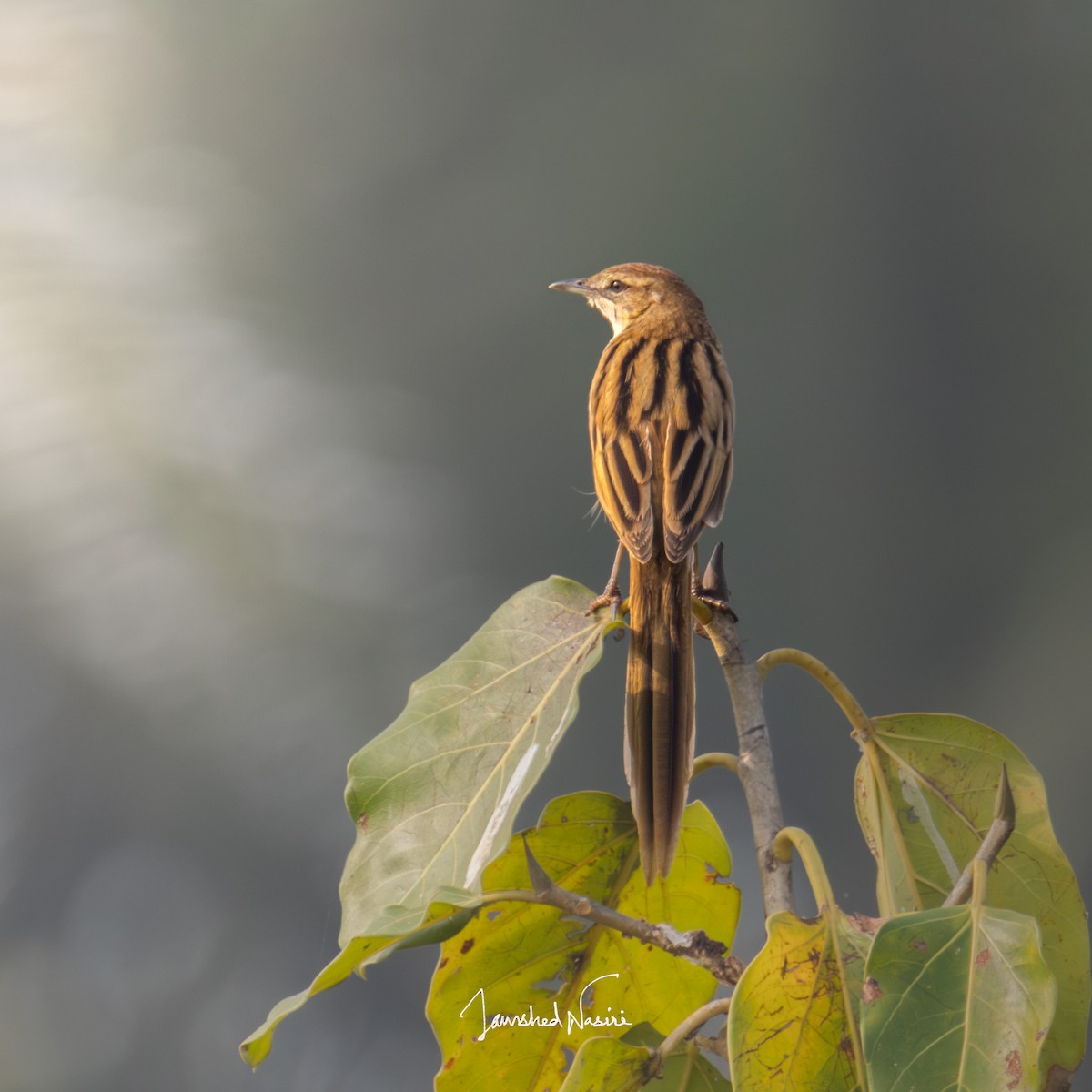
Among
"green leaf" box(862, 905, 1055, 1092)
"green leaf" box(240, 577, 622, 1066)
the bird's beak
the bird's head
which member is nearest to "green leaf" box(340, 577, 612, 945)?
"green leaf" box(240, 577, 622, 1066)

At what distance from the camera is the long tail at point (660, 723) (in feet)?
2.55

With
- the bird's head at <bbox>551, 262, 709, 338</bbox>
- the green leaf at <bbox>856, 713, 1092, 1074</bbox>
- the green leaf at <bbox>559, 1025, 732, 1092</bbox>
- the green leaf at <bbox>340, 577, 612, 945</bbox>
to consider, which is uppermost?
the bird's head at <bbox>551, 262, 709, 338</bbox>

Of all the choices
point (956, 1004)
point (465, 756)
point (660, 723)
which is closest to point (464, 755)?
point (465, 756)

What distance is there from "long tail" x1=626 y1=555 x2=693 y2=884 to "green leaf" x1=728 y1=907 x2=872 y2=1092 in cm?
12

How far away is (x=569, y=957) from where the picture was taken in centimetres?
89

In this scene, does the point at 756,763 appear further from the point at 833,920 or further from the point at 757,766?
the point at 833,920

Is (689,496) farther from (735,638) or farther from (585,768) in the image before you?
(585,768)

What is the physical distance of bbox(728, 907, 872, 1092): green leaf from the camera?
0.64m

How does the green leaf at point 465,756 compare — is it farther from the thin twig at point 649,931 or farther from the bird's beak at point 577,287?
the bird's beak at point 577,287

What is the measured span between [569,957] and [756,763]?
24 centimetres

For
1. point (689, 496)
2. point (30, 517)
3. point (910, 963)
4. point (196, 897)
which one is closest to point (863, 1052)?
point (910, 963)

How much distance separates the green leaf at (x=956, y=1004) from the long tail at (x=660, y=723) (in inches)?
7.4

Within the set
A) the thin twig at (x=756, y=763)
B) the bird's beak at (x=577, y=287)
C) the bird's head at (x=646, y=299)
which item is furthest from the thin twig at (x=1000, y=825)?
the bird's beak at (x=577, y=287)
